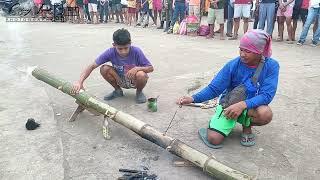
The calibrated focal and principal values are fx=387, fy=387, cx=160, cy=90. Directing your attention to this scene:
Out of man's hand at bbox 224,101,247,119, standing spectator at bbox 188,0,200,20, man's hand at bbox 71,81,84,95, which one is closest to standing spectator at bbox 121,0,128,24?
standing spectator at bbox 188,0,200,20

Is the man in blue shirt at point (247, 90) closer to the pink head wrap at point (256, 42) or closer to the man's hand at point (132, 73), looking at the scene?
the pink head wrap at point (256, 42)

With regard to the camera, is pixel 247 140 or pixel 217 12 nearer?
pixel 247 140

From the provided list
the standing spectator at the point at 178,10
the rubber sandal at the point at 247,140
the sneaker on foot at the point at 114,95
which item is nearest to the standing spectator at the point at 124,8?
the standing spectator at the point at 178,10

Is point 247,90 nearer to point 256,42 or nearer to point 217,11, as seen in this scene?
point 256,42

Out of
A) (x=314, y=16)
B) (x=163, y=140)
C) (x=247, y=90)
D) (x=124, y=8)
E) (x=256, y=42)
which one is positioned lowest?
(x=163, y=140)

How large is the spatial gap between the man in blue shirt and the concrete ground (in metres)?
0.20

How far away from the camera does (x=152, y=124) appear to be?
4719 millimetres

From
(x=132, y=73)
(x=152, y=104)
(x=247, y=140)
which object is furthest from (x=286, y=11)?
(x=247, y=140)

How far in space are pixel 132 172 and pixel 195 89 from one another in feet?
9.35

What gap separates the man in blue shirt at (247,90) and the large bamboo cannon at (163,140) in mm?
463

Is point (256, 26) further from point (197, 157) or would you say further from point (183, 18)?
point (197, 157)

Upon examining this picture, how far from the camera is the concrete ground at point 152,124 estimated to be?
3.69 meters

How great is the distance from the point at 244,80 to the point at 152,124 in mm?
1294

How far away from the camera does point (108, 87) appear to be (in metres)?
6.38
